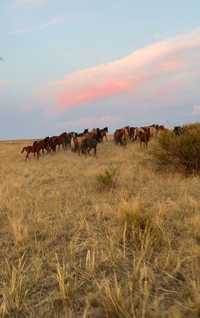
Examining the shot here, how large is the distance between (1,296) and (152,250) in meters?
2.29

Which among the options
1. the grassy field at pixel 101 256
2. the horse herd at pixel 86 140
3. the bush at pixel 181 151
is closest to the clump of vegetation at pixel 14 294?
the grassy field at pixel 101 256

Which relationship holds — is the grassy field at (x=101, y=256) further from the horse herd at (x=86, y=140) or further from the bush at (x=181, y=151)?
the horse herd at (x=86, y=140)

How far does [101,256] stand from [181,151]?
10696 millimetres

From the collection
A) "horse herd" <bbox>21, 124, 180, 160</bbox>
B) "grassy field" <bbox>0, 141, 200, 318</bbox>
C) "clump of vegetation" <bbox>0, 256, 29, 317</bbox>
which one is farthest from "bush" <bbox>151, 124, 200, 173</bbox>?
"clump of vegetation" <bbox>0, 256, 29, 317</bbox>

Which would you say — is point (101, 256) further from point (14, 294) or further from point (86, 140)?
point (86, 140)

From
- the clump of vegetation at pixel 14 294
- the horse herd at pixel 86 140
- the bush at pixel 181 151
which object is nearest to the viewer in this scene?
the clump of vegetation at pixel 14 294

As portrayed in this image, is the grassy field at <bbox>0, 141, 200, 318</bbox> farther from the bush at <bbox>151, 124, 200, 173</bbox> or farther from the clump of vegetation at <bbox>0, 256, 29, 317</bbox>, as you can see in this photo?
the bush at <bbox>151, 124, 200, 173</bbox>

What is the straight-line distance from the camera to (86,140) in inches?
1147

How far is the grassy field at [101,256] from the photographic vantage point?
5.71 m

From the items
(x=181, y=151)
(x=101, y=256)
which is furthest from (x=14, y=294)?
(x=181, y=151)

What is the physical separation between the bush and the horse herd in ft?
27.3

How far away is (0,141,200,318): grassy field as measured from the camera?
5711mm

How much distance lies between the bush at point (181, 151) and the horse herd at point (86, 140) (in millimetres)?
8334

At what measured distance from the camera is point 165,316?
5.36 meters
